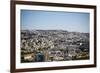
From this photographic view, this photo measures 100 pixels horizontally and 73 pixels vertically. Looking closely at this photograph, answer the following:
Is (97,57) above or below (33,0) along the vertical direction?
below

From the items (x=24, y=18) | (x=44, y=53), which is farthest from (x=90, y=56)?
(x=24, y=18)

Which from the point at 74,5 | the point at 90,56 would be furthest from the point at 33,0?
the point at 90,56

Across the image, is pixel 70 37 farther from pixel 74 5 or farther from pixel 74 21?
pixel 74 5

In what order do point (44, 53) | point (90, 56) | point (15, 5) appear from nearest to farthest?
point (15, 5) → point (44, 53) → point (90, 56)

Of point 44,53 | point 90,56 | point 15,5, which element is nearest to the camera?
point 15,5

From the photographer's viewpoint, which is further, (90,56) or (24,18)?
(90,56)

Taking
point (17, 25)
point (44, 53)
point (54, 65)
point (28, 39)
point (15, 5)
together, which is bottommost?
point (54, 65)
